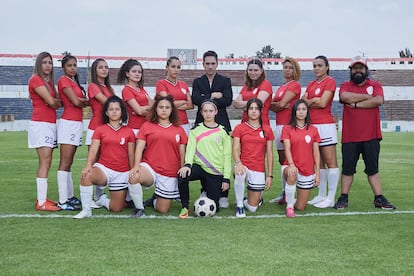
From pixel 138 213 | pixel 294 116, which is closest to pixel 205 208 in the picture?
pixel 138 213

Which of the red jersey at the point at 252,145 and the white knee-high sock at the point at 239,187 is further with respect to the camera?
the red jersey at the point at 252,145

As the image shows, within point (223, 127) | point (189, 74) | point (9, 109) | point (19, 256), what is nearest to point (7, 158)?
point (223, 127)

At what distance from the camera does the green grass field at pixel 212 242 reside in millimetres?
3904

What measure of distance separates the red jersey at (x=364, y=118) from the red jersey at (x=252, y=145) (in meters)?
1.11

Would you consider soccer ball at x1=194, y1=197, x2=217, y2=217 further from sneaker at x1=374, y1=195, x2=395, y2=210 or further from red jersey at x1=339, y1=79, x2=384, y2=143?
sneaker at x1=374, y1=195, x2=395, y2=210

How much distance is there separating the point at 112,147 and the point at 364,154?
3150mm

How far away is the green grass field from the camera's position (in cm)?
390

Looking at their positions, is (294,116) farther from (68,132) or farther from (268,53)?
(268,53)

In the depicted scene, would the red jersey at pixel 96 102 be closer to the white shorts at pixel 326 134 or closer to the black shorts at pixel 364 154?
the white shorts at pixel 326 134

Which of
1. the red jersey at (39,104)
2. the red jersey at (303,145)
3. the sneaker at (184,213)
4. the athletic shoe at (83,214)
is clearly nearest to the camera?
the athletic shoe at (83,214)

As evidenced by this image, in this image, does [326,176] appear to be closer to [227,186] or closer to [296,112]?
[296,112]

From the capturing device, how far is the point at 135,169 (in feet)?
19.7

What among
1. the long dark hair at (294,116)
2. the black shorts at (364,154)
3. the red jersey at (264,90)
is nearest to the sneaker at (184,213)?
the red jersey at (264,90)

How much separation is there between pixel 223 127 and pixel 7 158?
888cm
